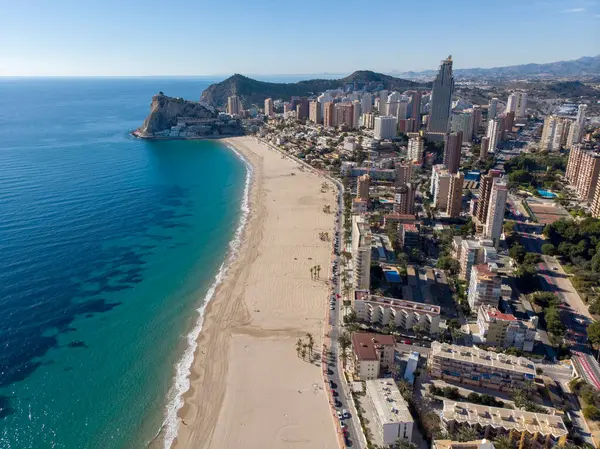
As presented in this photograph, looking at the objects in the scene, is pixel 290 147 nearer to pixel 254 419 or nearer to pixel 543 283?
pixel 543 283

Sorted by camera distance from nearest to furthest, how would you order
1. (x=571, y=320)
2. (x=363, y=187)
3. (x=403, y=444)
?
(x=403, y=444), (x=571, y=320), (x=363, y=187)

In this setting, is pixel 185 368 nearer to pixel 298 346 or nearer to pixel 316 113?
pixel 298 346

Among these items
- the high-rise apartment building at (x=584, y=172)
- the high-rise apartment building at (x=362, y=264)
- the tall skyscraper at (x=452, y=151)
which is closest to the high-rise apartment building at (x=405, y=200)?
the high-rise apartment building at (x=362, y=264)

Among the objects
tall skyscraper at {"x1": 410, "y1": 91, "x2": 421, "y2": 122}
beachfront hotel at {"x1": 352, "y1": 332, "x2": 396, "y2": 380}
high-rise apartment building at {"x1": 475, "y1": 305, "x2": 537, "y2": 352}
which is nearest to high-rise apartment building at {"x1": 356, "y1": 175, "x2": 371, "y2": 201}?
high-rise apartment building at {"x1": 475, "y1": 305, "x2": 537, "y2": 352}

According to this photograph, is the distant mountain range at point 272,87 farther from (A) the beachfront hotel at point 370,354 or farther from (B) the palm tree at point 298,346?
(A) the beachfront hotel at point 370,354

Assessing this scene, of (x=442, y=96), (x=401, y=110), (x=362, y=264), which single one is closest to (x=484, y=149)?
(x=442, y=96)
